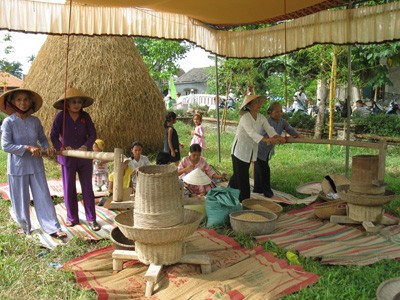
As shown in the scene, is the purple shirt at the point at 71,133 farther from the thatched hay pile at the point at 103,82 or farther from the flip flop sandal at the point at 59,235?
the thatched hay pile at the point at 103,82

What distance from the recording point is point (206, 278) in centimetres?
314

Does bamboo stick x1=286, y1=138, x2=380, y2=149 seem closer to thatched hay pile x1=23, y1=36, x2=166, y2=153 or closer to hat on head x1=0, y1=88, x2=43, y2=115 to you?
hat on head x1=0, y1=88, x2=43, y2=115

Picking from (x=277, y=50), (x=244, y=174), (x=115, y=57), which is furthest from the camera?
(x=115, y=57)

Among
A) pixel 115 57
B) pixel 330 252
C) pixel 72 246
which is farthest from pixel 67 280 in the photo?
pixel 115 57

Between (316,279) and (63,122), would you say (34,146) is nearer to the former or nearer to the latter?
(63,122)

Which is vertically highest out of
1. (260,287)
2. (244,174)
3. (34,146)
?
(34,146)

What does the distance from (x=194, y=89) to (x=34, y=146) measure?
34.9m

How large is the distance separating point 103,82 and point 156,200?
5905mm

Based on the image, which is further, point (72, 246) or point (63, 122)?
point (63, 122)

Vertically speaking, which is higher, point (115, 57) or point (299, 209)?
point (115, 57)

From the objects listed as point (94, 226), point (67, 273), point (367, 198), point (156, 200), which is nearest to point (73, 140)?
point (94, 226)

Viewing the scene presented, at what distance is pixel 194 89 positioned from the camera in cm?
3847

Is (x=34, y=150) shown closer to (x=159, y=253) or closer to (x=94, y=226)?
(x=94, y=226)

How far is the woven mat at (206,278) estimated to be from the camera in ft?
9.64
